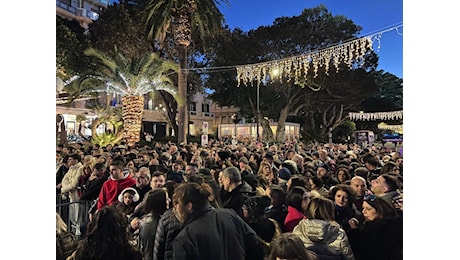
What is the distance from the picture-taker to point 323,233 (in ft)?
5.26

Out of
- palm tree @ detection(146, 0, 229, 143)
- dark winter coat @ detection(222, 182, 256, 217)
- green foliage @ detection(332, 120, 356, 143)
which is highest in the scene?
palm tree @ detection(146, 0, 229, 143)

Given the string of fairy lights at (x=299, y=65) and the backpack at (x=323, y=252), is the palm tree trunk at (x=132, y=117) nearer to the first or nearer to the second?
the string of fairy lights at (x=299, y=65)

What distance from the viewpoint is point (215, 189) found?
1.98 m

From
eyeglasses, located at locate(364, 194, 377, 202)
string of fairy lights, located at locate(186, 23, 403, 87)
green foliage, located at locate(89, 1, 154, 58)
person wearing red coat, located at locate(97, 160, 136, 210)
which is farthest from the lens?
green foliage, located at locate(89, 1, 154, 58)

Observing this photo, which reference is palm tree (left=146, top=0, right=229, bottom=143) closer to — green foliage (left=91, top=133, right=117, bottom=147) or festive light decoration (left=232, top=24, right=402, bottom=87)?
festive light decoration (left=232, top=24, right=402, bottom=87)

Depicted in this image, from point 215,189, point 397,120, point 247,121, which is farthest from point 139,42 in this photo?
point 397,120

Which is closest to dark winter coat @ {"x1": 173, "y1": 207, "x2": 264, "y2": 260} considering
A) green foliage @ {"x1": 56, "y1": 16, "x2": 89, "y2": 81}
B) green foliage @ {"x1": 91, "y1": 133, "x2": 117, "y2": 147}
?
green foliage @ {"x1": 91, "y1": 133, "x2": 117, "y2": 147}

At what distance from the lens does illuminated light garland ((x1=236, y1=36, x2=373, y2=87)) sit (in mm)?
3110

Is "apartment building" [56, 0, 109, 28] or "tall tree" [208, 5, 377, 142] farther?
"apartment building" [56, 0, 109, 28]

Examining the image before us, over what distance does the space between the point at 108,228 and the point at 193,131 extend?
6.01ft

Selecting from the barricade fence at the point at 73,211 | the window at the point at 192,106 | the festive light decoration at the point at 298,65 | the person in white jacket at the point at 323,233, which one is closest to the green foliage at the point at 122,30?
the window at the point at 192,106

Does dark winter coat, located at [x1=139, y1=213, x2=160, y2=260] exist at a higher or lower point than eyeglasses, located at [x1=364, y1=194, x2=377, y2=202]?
lower

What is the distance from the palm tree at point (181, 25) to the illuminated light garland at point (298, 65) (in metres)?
0.60
